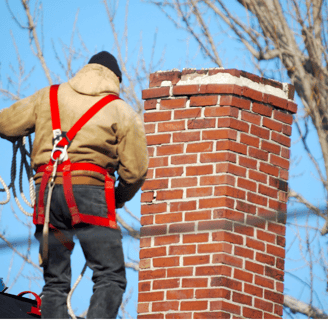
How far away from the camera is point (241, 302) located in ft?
15.5

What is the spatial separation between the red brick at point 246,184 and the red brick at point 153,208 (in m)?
0.57

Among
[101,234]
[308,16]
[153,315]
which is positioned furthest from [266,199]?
[308,16]

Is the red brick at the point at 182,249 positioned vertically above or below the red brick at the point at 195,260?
above

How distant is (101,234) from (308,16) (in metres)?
10.6

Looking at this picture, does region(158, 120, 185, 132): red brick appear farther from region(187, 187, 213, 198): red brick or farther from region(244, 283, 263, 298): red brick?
region(244, 283, 263, 298): red brick

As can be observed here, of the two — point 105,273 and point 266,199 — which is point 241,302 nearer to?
point 266,199

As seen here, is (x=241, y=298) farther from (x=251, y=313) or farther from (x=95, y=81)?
(x=95, y=81)

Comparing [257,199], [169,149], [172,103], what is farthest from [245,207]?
[172,103]

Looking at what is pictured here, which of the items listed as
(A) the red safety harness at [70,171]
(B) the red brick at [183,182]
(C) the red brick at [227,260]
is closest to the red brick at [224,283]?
(C) the red brick at [227,260]

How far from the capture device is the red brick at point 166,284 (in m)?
4.83

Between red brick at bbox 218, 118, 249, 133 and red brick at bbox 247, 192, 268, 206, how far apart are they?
0.48 meters

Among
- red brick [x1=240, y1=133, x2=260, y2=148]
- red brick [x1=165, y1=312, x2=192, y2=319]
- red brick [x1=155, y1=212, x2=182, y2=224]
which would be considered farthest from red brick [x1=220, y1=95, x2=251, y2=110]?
red brick [x1=165, y1=312, x2=192, y2=319]

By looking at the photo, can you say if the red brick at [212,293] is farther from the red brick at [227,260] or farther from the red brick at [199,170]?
the red brick at [199,170]

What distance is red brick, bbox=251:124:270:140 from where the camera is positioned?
5160mm
